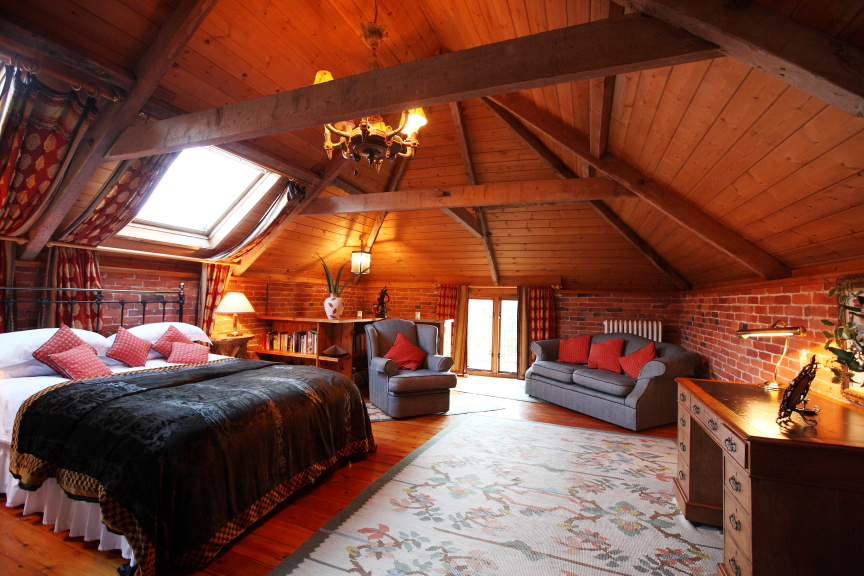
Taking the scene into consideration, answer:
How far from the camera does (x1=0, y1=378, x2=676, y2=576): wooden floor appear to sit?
1.98 metres

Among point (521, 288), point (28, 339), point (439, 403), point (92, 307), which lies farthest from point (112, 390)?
point (521, 288)

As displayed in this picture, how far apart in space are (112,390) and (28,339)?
1.16m

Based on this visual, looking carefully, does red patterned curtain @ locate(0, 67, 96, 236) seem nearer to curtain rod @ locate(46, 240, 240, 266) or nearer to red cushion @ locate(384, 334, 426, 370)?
curtain rod @ locate(46, 240, 240, 266)

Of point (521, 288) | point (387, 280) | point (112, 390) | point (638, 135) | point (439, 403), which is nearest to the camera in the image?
point (112, 390)

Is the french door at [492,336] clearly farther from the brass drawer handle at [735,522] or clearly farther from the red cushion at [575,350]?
the brass drawer handle at [735,522]

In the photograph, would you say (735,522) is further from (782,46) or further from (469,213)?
(469,213)

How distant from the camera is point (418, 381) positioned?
176 inches

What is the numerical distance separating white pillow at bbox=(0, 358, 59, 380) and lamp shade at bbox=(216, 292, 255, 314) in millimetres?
1787

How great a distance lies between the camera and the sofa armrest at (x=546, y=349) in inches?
220

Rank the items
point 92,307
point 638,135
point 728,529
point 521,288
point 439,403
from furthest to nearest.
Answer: point 521,288 < point 439,403 < point 92,307 < point 638,135 < point 728,529

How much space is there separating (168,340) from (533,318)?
4.94 meters

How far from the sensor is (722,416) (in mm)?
1924

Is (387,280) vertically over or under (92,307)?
over

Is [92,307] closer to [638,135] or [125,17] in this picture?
[125,17]
